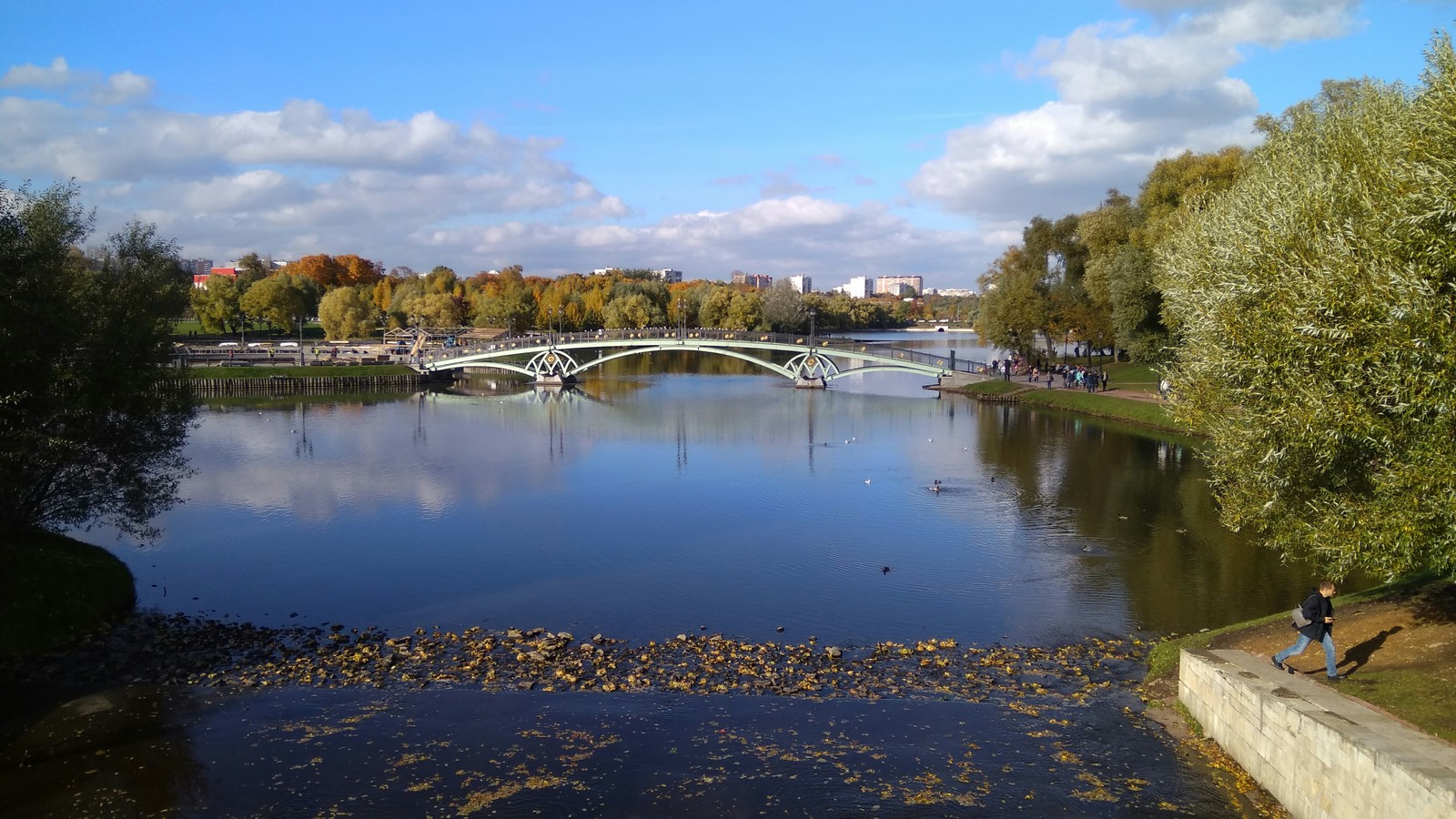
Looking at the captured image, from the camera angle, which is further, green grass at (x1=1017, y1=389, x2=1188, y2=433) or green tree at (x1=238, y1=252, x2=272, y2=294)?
green tree at (x1=238, y1=252, x2=272, y2=294)

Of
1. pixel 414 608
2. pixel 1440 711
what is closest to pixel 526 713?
pixel 414 608

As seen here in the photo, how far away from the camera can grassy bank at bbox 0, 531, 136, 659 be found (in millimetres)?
15273

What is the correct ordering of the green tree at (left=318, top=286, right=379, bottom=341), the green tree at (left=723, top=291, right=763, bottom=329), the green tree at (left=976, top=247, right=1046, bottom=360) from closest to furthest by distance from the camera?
the green tree at (left=976, top=247, right=1046, bottom=360)
the green tree at (left=318, top=286, right=379, bottom=341)
the green tree at (left=723, top=291, right=763, bottom=329)

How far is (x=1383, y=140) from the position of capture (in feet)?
41.1

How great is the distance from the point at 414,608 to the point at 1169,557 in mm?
15418

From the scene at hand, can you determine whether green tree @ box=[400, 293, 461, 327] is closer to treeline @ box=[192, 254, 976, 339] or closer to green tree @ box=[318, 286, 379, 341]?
treeline @ box=[192, 254, 976, 339]

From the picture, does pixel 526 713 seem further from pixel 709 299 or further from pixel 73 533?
pixel 709 299

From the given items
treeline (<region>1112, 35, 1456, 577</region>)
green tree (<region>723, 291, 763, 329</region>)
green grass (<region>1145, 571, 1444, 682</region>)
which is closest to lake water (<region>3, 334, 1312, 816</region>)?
green grass (<region>1145, 571, 1444, 682</region>)

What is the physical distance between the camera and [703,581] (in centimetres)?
1952

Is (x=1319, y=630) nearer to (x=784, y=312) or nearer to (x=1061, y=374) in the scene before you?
(x=1061, y=374)

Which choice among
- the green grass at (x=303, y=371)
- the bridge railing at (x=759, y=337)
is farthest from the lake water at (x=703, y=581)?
the green grass at (x=303, y=371)

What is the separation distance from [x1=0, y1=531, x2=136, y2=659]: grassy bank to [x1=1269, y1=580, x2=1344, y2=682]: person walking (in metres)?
17.6

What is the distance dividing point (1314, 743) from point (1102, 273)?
4392 cm

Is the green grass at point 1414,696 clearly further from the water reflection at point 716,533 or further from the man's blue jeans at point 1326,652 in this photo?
the water reflection at point 716,533
